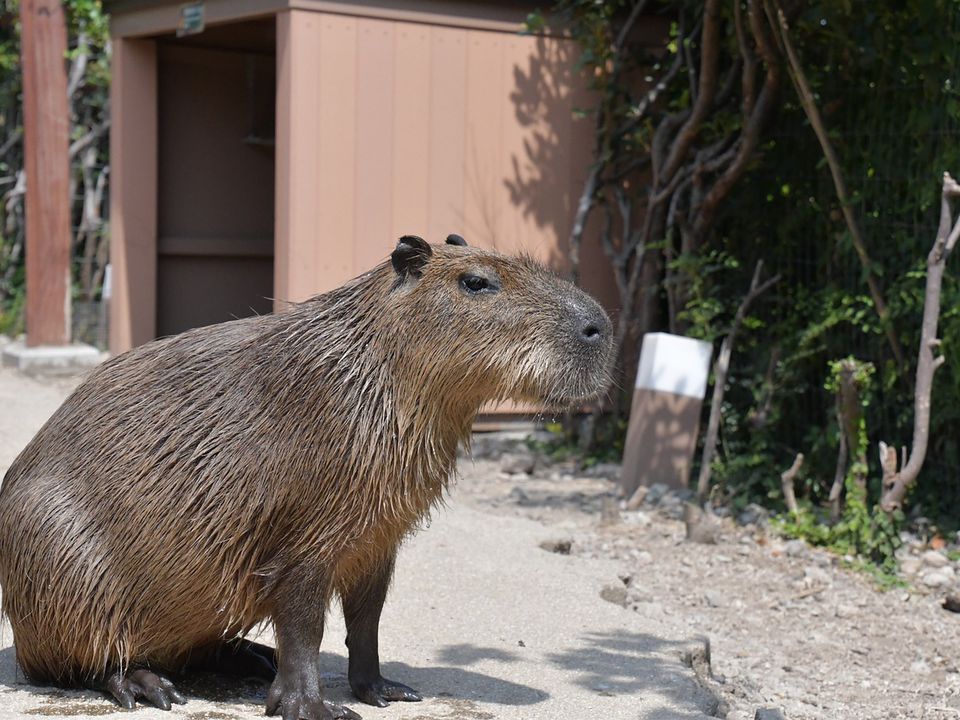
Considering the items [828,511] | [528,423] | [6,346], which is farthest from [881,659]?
[6,346]

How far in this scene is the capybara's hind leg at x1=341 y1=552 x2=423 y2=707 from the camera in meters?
3.95

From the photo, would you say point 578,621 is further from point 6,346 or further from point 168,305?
point 6,346

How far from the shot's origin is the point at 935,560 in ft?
20.1

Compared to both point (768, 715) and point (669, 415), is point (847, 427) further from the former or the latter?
point (768, 715)

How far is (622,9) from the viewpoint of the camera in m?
8.69

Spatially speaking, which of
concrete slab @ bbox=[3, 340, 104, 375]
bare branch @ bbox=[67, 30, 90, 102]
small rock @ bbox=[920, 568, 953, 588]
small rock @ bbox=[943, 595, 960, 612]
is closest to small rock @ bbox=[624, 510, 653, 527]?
small rock @ bbox=[920, 568, 953, 588]

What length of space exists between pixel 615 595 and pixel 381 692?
67.8 inches

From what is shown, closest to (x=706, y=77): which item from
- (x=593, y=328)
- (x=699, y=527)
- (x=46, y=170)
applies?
(x=699, y=527)

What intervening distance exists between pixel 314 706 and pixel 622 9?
6.16 meters

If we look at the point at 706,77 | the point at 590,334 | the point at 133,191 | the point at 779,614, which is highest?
the point at 706,77

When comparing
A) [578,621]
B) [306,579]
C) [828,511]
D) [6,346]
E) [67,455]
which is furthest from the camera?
[6,346]

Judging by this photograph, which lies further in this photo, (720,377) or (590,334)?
(720,377)

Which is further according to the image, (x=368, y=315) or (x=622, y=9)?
(x=622, y=9)

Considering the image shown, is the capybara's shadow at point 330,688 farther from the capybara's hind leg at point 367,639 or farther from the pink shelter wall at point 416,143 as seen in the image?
the pink shelter wall at point 416,143
